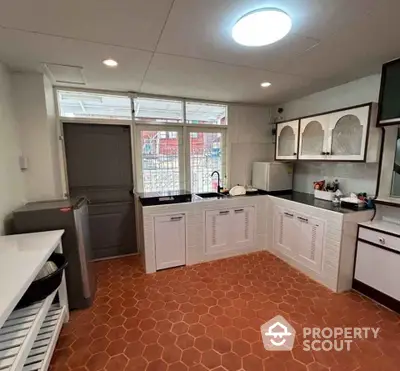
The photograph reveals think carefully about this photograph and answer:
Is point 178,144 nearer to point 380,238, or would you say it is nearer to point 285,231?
point 285,231

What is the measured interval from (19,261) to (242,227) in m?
2.60

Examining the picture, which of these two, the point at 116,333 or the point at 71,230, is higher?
the point at 71,230

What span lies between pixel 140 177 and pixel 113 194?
0.46 m

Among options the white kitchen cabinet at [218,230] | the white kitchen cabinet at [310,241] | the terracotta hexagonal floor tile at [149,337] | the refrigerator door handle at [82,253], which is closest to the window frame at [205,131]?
the white kitchen cabinet at [218,230]

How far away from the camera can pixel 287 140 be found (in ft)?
11.4

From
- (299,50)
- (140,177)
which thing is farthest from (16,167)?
(299,50)

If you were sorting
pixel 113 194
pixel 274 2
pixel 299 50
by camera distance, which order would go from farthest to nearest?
1. pixel 113 194
2. pixel 299 50
3. pixel 274 2

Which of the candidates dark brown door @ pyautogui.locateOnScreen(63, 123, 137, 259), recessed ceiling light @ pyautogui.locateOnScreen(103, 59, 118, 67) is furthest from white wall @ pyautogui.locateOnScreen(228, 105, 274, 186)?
recessed ceiling light @ pyautogui.locateOnScreen(103, 59, 118, 67)

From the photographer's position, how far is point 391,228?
2.18m

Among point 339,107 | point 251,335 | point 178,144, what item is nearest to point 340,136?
point 339,107

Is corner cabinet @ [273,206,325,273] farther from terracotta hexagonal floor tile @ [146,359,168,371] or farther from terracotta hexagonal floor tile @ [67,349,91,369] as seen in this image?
terracotta hexagonal floor tile @ [67,349,91,369]

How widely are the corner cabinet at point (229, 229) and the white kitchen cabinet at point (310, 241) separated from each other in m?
0.70

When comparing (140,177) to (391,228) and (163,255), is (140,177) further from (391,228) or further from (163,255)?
(391,228)

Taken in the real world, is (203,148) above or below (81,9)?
below
